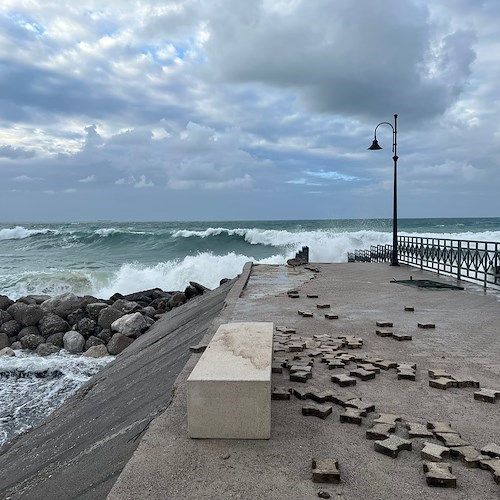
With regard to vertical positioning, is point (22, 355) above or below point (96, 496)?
below

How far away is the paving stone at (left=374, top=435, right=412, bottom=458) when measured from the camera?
10.4 feet

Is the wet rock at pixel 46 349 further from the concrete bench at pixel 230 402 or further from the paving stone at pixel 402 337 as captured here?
the concrete bench at pixel 230 402

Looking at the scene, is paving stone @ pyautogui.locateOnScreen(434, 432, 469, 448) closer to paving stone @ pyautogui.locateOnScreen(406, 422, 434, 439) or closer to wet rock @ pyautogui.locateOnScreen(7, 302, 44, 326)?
paving stone @ pyautogui.locateOnScreen(406, 422, 434, 439)

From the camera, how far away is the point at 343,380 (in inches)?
177

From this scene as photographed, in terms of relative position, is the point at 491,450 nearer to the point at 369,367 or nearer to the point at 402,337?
the point at 369,367

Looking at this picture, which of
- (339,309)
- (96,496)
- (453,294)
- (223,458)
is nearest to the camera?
(223,458)

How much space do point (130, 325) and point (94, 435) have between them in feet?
24.6

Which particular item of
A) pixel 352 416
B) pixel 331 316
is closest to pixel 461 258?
pixel 331 316

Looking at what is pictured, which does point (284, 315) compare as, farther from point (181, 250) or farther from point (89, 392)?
point (181, 250)

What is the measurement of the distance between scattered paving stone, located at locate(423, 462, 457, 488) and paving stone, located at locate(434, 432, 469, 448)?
1.18ft

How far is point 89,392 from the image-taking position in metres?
7.76

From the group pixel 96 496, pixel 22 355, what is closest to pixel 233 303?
pixel 96 496

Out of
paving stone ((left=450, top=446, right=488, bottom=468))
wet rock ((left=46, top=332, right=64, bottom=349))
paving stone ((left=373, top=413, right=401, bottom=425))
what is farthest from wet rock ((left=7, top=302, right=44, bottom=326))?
paving stone ((left=450, top=446, right=488, bottom=468))

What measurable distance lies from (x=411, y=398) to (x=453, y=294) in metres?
7.24
